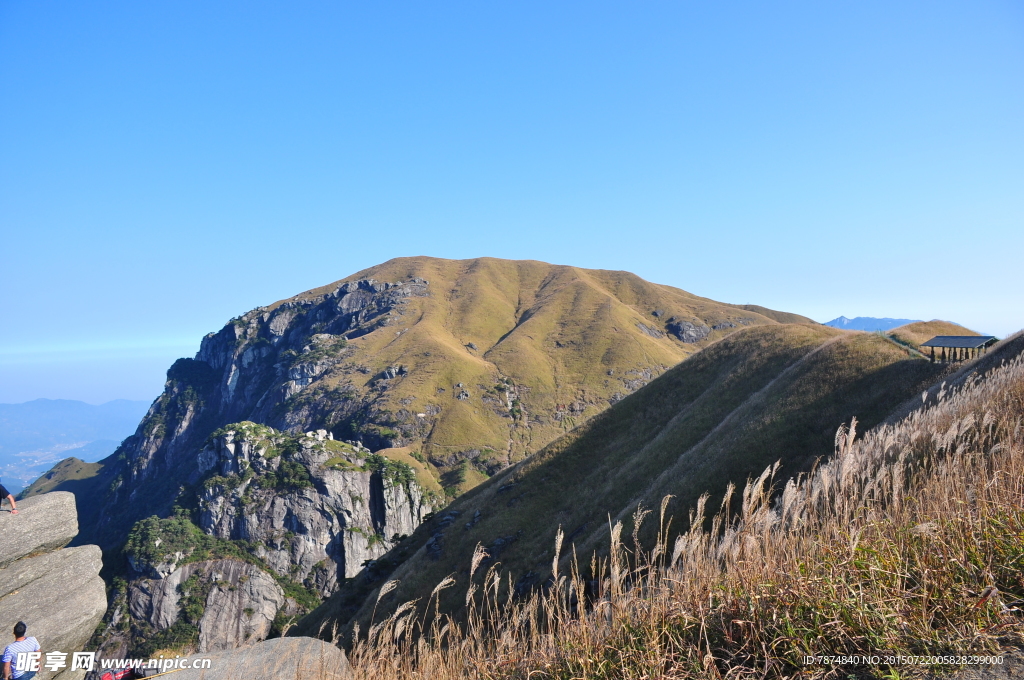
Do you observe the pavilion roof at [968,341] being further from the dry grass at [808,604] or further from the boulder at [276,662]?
the boulder at [276,662]

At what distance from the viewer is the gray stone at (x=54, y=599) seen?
1220cm

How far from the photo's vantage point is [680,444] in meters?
36.4

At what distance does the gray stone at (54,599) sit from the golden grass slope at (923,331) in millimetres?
46929

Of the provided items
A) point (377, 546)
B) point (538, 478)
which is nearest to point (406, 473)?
point (377, 546)

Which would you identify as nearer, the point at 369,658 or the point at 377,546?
the point at 369,658

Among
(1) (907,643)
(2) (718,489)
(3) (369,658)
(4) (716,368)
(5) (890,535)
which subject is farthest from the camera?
(4) (716,368)

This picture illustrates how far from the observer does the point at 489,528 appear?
39000 millimetres

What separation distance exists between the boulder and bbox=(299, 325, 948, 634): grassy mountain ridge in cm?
1931

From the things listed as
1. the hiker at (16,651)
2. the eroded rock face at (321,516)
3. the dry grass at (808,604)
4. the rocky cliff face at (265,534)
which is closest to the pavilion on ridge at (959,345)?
the dry grass at (808,604)

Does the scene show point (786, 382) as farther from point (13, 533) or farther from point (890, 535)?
point (13, 533)

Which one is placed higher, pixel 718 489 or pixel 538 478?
pixel 718 489

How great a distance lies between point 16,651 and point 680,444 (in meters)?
34.2

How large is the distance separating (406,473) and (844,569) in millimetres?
189878

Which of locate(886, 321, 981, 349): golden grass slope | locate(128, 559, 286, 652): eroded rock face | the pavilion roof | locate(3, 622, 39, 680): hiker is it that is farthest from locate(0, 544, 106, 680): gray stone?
locate(128, 559, 286, 652): eroded rock face
